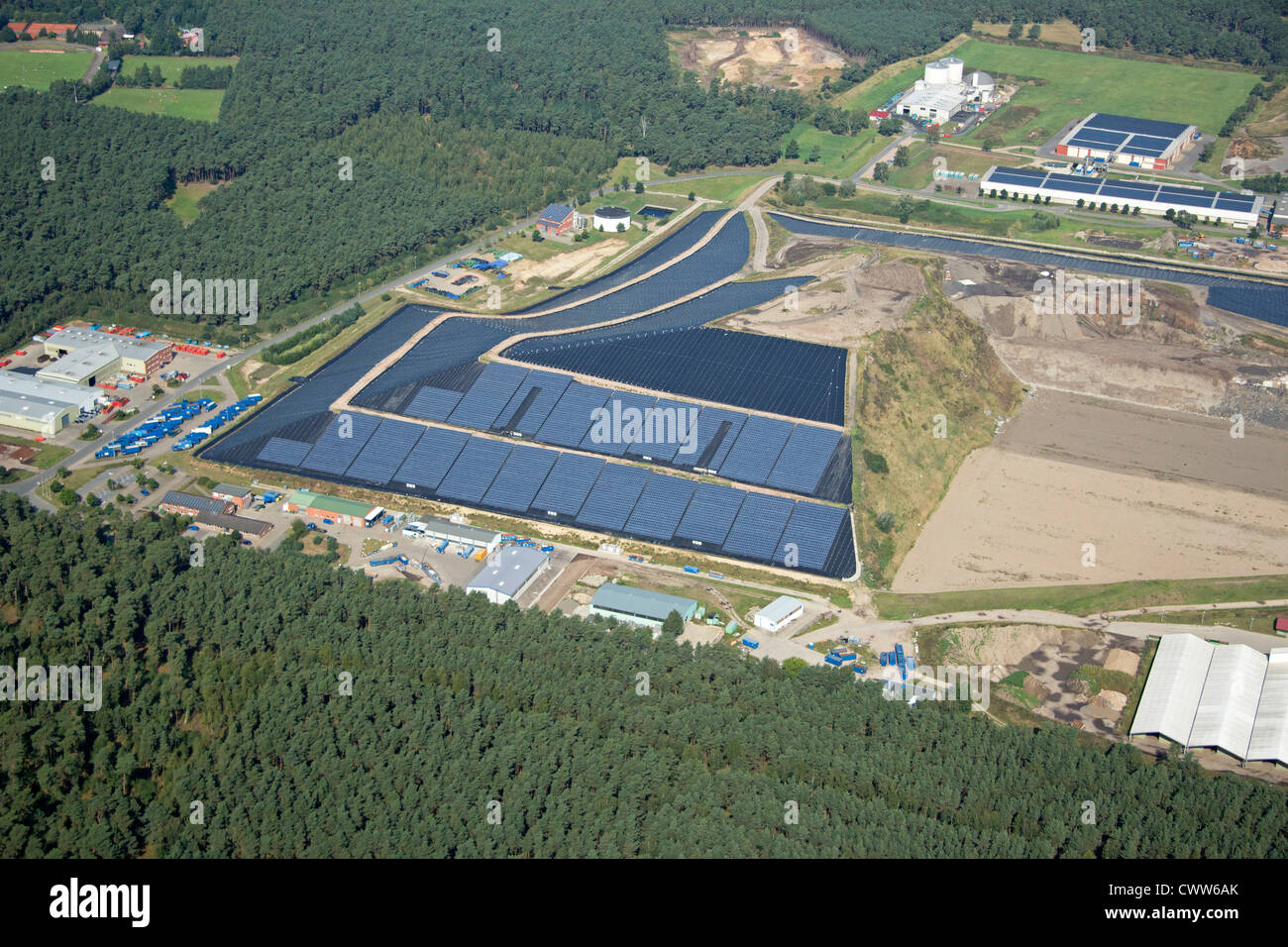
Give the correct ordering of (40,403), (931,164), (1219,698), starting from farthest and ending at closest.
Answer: (931,164) → (40,403) → (1219,698)

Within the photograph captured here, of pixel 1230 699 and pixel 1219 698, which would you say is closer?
pixel 1230 699

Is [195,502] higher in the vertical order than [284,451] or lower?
lower

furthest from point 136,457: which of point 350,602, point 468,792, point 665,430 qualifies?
point 468,792

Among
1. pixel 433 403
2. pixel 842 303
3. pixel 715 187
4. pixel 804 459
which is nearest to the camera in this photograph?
pixel 804 459

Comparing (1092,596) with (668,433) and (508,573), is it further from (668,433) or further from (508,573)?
(508,573)

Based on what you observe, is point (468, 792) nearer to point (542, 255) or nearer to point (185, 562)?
point (185, 562)

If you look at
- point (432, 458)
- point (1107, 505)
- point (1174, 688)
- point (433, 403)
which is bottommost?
point (1174, 688)

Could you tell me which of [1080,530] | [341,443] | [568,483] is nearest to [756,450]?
[568,483]
